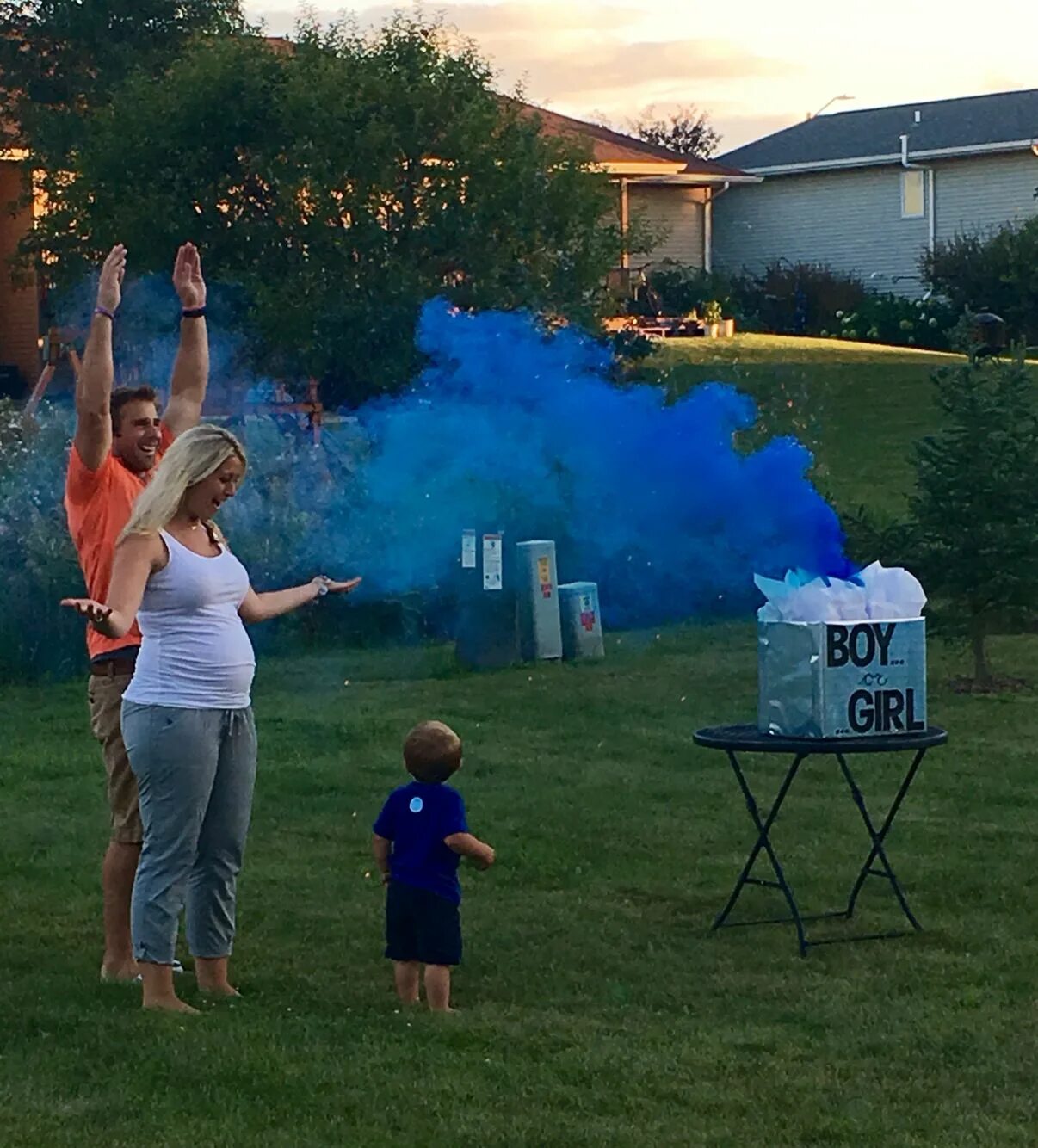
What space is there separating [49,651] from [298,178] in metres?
5.73

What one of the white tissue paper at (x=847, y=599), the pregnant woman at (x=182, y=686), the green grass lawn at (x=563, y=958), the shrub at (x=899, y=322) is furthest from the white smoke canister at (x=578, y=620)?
the shrub at (x=899, y=322)

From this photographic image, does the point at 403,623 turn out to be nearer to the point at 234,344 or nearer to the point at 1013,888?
the point at 234,344

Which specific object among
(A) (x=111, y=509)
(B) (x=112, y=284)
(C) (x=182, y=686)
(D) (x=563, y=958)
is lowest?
(D) (x=563, y=958)

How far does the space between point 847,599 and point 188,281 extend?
2.24 meters

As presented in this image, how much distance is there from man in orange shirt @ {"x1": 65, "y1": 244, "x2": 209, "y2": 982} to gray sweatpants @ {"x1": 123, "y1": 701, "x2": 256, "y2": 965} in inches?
10.3

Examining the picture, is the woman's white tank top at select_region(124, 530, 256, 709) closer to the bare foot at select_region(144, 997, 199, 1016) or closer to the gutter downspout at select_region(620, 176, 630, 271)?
the bare foot at select_region(144, 997, 199, 1016)

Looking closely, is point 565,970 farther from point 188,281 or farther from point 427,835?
point 188,281

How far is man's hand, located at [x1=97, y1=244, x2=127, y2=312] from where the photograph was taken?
18.5 ft

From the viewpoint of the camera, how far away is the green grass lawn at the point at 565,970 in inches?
181

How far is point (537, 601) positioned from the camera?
39.4 ft

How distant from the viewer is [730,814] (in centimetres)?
809

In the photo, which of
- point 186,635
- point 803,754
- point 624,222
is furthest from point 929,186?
point 186,635

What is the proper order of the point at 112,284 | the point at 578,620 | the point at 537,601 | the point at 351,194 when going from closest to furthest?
the point at 112,284 < the point at 537,601 < the point at 578,620 < the point at 351,194

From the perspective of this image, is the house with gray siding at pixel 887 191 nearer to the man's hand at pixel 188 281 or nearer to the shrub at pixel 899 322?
the shrub at pixel 899 322
